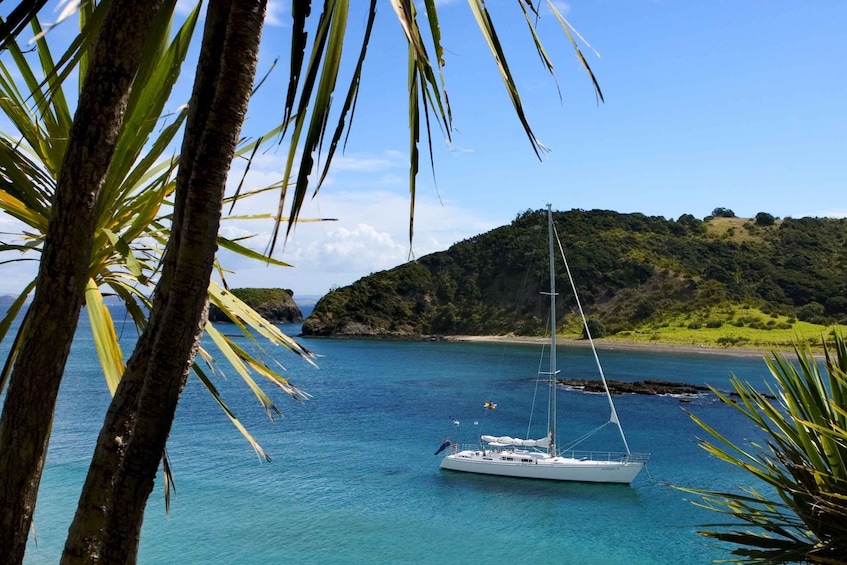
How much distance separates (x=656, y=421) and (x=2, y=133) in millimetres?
39543

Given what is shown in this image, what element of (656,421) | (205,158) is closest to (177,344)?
(205,158)

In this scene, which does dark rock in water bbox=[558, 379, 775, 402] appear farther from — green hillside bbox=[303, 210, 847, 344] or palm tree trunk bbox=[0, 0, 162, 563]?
palm tree trunk bbox=[0, 0, 162, 563]

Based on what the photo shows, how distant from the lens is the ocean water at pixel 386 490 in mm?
18906

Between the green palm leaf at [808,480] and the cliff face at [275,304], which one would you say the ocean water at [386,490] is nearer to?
the green palm leaf at [808,480]

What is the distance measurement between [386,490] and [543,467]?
5812 mm

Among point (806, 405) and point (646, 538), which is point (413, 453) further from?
point (806, 405)

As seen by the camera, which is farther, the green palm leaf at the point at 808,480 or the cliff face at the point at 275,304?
the cliff face at the point at 275,304

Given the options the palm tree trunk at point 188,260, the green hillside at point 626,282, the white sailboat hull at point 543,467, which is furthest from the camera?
the green hillside at point 626,282

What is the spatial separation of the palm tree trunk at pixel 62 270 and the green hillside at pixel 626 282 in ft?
250

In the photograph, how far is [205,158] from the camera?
6.48 ft

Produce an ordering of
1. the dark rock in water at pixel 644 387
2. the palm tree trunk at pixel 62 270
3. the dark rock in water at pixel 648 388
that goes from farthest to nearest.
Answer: the dark rock in water at pixel 644 387 → the dark rock in water at pixel 648 388 → the palm tree trunk at pixel 62 270

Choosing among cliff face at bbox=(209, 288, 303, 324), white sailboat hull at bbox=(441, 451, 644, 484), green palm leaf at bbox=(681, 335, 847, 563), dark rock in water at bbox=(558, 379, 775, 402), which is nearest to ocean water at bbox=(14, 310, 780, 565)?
white sailboat hull at bbox=(441, 451, 644, 484)

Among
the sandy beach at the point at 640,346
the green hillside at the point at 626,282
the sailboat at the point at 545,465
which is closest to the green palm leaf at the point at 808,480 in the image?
the sailboat at the point at 545,465

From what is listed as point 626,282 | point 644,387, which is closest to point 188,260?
point 644,387
